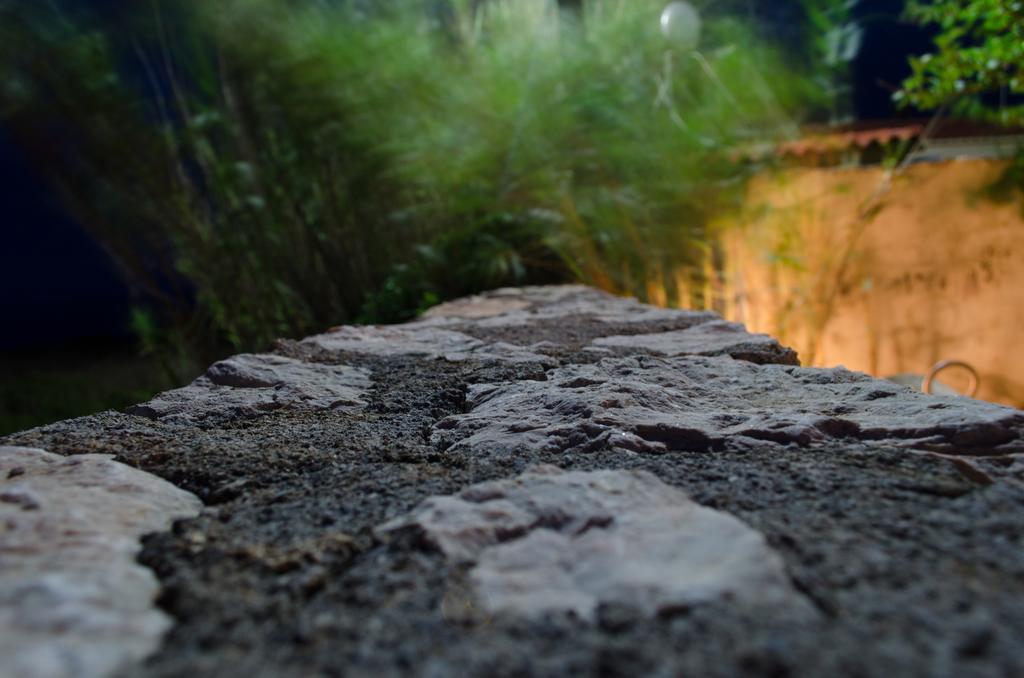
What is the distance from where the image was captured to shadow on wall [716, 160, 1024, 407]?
3.91 metres

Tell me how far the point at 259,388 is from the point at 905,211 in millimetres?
3878

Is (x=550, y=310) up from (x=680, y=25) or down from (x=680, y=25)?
down

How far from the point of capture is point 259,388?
1379 mm

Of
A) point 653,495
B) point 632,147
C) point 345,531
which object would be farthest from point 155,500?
point 632,147

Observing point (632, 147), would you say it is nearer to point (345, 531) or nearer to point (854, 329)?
point (854, 329)

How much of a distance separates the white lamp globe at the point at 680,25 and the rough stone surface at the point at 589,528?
362 centimetres

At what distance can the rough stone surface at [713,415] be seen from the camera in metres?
0.95

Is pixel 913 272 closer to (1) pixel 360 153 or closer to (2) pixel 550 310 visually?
(2) pixel 550 310

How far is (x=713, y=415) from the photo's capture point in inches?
43.4

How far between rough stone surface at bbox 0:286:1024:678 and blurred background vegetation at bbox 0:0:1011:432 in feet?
7.49

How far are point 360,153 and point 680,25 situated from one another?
2179 mm

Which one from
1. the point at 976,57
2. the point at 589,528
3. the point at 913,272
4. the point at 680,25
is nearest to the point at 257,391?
the point at 589,528

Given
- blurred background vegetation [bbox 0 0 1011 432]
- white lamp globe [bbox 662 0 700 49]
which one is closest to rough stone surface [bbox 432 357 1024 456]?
blurred background vegetation [bbox 0 0 1011 432]

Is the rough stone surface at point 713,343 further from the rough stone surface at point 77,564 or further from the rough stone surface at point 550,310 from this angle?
the rough stone surface at point 77,564
